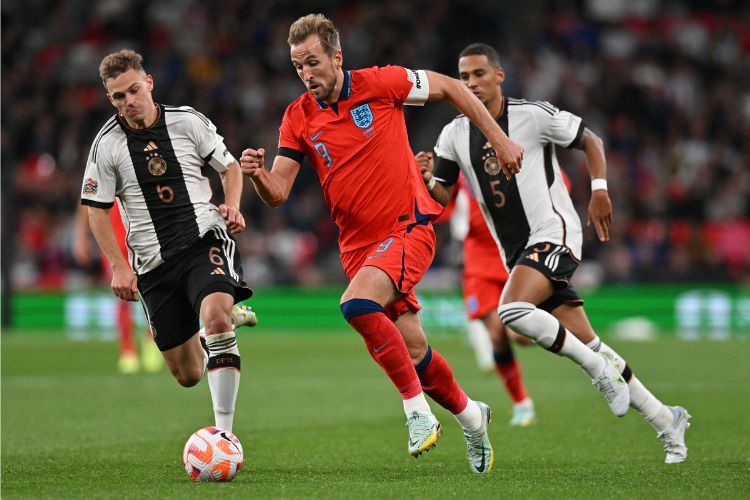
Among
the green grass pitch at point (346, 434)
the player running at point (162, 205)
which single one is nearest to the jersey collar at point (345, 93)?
the player running at point (162, 205)

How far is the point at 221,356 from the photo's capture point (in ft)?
22.3

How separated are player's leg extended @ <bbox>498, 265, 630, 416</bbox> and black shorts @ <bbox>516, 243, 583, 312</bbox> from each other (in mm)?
230

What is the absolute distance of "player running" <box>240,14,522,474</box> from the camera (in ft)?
21.2

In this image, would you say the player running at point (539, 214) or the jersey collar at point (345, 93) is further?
the player running at point (539, 214)

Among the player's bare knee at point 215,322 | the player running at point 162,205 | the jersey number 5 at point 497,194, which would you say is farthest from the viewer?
the jersey number 5 at point 497,194

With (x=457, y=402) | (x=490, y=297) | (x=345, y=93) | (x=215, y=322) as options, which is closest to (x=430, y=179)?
(x=345, y=93)

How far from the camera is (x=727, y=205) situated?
20.5 m

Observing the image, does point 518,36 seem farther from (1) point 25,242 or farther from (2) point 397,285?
(2) point 397,285

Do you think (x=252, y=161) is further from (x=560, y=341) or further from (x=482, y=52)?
(x=482, y=52)

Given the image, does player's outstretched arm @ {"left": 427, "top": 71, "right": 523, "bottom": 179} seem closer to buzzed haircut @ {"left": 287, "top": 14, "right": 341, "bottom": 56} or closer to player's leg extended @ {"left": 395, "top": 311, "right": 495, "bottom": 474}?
buzzed haircut @ {"left": 287, "top": 14, "right": 341, "bottom": 56}

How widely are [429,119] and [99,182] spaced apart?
56.2 ft

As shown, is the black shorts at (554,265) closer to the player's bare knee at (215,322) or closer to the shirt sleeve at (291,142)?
the shirt sleeve at (291,142)

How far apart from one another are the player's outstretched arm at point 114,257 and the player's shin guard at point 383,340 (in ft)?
4.71

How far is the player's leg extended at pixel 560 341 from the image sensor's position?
6.94 m
